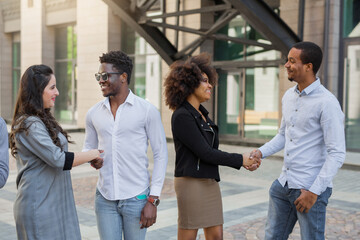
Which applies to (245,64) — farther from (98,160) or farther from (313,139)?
(98,160)

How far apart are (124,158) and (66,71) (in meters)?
20.5

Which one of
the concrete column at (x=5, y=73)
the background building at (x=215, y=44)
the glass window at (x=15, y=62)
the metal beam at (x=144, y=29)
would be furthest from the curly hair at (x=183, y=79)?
the concrete column at (x=5, y=73)

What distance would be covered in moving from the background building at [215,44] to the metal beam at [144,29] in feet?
0.10

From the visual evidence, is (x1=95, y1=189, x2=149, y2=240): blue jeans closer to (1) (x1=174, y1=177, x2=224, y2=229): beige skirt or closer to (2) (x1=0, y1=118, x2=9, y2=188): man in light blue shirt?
(1) (x1=174, y1=177, x2=224, y2=229): beige skirt

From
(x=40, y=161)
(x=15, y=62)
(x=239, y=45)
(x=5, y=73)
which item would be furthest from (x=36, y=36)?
(x=40, y=161)

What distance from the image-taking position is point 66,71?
74.8 feet

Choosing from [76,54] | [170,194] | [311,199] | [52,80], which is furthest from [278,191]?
[76,54]

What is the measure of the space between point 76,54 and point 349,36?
44.1 feet

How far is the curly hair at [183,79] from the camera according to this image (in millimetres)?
3357

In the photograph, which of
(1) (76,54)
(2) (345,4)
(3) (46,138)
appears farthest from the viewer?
(1) (76,54)

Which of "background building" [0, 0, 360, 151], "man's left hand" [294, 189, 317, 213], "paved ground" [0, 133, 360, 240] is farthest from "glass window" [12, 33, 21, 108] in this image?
"man's left hand" [294, 189, 317, 213]

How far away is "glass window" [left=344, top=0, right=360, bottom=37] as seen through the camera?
42.0 ft

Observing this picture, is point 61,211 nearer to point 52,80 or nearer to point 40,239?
point 40,239

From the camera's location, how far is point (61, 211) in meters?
3.00
